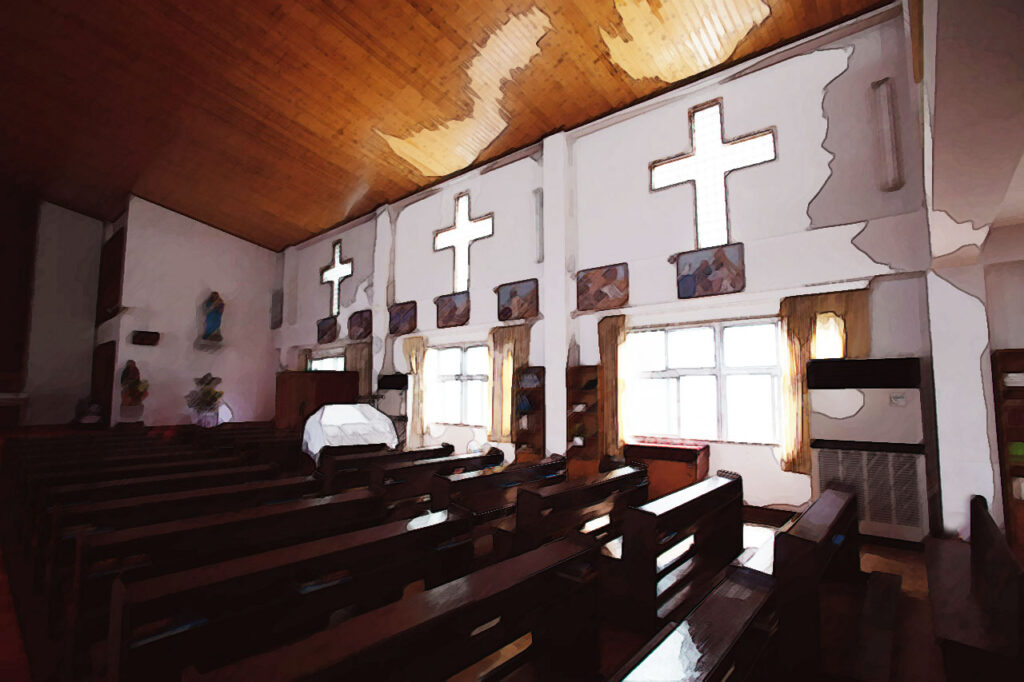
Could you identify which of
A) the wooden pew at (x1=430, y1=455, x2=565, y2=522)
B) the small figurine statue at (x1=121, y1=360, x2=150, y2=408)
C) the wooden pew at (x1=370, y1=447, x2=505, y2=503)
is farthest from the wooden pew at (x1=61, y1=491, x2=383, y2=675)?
the small figurine statue at (x1=121, y1=360, x2=150, y2=408)

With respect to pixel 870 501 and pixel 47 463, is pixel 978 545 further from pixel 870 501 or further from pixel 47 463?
pixel 47 463

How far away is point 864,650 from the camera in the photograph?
1.86 metres

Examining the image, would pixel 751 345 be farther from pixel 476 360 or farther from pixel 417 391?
pixel 417 391

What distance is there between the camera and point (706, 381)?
200 inches

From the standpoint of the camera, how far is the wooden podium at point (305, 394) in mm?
7855

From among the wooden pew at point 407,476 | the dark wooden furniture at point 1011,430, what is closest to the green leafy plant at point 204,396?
the wooden pew at point 407,476

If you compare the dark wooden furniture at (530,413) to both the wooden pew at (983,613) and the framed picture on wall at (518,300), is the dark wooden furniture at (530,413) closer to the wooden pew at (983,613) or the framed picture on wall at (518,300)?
the framed picture on wall at (518,300)

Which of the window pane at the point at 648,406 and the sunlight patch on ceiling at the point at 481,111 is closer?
the sunlight patch on ceiling at the point at 481,111

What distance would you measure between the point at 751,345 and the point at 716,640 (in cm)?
407

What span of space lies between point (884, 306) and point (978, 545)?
2.20 metres

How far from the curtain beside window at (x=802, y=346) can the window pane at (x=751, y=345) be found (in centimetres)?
31

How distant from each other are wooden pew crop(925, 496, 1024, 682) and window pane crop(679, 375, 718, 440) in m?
2.53

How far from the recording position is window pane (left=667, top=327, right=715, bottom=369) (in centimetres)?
508

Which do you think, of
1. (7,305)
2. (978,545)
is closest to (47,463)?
(978,545)
